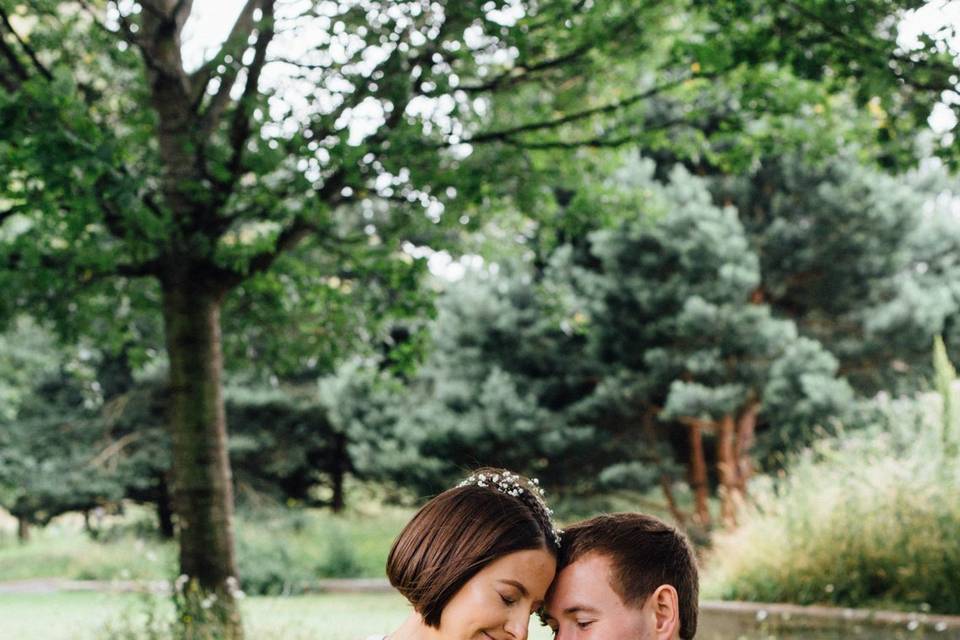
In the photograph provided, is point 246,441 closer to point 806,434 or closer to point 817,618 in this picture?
point 806,434

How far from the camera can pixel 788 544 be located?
363 inches

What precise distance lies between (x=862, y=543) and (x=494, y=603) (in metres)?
6.74

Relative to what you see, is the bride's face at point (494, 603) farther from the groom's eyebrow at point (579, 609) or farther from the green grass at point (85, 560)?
the green grass at point (85, 560)

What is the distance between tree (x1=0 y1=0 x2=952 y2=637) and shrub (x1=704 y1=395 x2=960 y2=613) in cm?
326

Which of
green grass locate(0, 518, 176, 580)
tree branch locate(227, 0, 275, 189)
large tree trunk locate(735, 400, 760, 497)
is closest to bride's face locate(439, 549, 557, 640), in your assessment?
tree branch locate(227, 0, 275, 189)

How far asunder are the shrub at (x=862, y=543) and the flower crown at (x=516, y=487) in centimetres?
575

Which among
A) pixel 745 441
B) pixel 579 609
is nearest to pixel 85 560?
pixel 745 441

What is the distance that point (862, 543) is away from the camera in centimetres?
881

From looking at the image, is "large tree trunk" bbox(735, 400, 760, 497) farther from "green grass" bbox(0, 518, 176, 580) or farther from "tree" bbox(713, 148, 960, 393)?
"green grass" bbox(0, 518, 176, 580)

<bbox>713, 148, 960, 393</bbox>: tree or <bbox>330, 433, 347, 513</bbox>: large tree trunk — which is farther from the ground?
<bbox>713, 148, 960, 393</bbox>: tree

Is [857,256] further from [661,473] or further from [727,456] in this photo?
[661,473]

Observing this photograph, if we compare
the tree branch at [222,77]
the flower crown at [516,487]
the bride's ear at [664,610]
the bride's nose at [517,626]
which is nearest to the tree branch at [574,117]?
the tree branch at [222,77]

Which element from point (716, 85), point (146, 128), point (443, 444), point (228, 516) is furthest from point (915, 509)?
point (443, 444)

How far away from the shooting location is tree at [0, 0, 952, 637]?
5.92m
